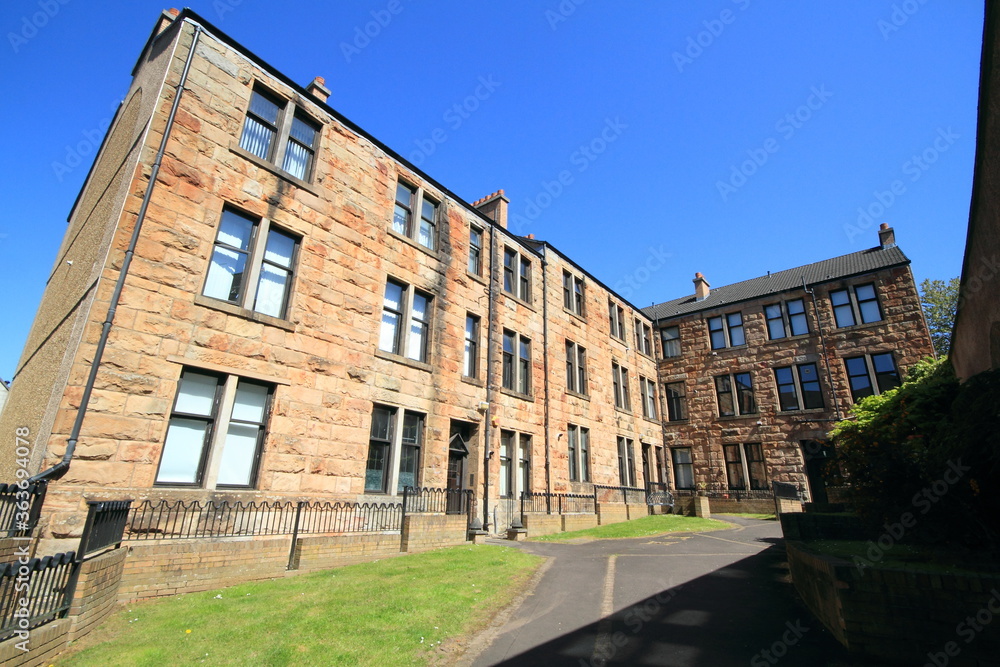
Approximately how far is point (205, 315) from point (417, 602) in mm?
7387

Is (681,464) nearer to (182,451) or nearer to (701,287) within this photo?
(701,287)

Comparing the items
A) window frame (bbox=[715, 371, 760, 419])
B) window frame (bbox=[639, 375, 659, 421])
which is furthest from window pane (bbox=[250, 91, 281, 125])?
window frame (bbox=[715, 371, 760, 419])

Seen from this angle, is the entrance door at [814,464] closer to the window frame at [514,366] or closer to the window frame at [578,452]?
the window frame at [578,452]

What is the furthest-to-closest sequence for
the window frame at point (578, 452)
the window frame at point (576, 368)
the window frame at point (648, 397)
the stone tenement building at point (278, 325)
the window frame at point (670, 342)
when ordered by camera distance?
the window frame at point (670, 342) → the window frame at point (648, 397) → the window frame at point (576, 368) → the window frame at point (578, 452) → the stone tenement building at point (278, 325)

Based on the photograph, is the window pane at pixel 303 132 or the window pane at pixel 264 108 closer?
the window pane at pixel 264 108

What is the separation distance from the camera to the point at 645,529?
51.8ft

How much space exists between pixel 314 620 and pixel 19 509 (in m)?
5.35

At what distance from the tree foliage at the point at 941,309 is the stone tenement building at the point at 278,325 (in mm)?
13402

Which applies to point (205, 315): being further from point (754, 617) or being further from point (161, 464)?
point (754, 617)

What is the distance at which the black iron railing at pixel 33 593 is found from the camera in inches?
177

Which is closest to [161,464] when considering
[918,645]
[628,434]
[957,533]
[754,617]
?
[754,617]

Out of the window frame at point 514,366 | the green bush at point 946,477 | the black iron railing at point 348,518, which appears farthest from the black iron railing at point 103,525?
the window frame at point 514,366

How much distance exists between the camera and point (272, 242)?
11.9 m

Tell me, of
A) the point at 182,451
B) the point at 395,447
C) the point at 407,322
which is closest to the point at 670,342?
the point at 407,322
